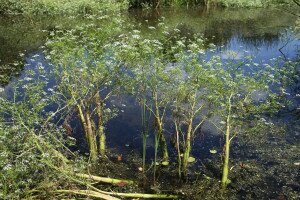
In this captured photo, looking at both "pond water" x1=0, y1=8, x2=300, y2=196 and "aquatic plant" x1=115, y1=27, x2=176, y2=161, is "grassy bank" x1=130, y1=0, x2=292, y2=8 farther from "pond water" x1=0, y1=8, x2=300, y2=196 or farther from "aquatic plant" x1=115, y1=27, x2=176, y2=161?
"aquatic plant" x1=115, y1=27, x2=176, y2=161

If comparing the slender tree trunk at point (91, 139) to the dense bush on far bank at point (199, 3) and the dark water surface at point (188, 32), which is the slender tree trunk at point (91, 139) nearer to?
the dark water surface at point (188, 32)

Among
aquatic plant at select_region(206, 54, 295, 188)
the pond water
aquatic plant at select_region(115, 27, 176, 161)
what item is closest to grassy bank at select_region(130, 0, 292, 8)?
the pond water

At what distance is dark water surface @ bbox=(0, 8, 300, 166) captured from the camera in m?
16.0

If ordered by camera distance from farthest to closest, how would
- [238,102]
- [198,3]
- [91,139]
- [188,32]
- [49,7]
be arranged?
[198,3] < [49,7] < [188,32] < [238,102] < [91,139]

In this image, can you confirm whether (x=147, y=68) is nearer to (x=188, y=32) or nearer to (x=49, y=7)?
(x=188, y=32)

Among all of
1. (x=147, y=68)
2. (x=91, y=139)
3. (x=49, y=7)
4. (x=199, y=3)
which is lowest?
(x=199, y=3)

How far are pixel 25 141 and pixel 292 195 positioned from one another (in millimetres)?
8445

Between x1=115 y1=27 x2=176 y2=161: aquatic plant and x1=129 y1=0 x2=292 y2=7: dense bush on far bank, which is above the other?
x1=115 y1=27 x2=176 y2=161: aquatic plant

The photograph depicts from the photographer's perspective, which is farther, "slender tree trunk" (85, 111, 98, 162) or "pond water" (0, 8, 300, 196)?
"pond water" (0, 8, 300, 196)

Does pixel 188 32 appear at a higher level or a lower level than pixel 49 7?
lower

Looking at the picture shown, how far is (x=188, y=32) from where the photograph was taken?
3794 centimetres

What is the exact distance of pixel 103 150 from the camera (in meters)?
14.3

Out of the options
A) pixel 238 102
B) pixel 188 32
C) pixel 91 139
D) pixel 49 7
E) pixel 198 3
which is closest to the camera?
pixel 91 139

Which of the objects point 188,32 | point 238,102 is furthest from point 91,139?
point 188,32
